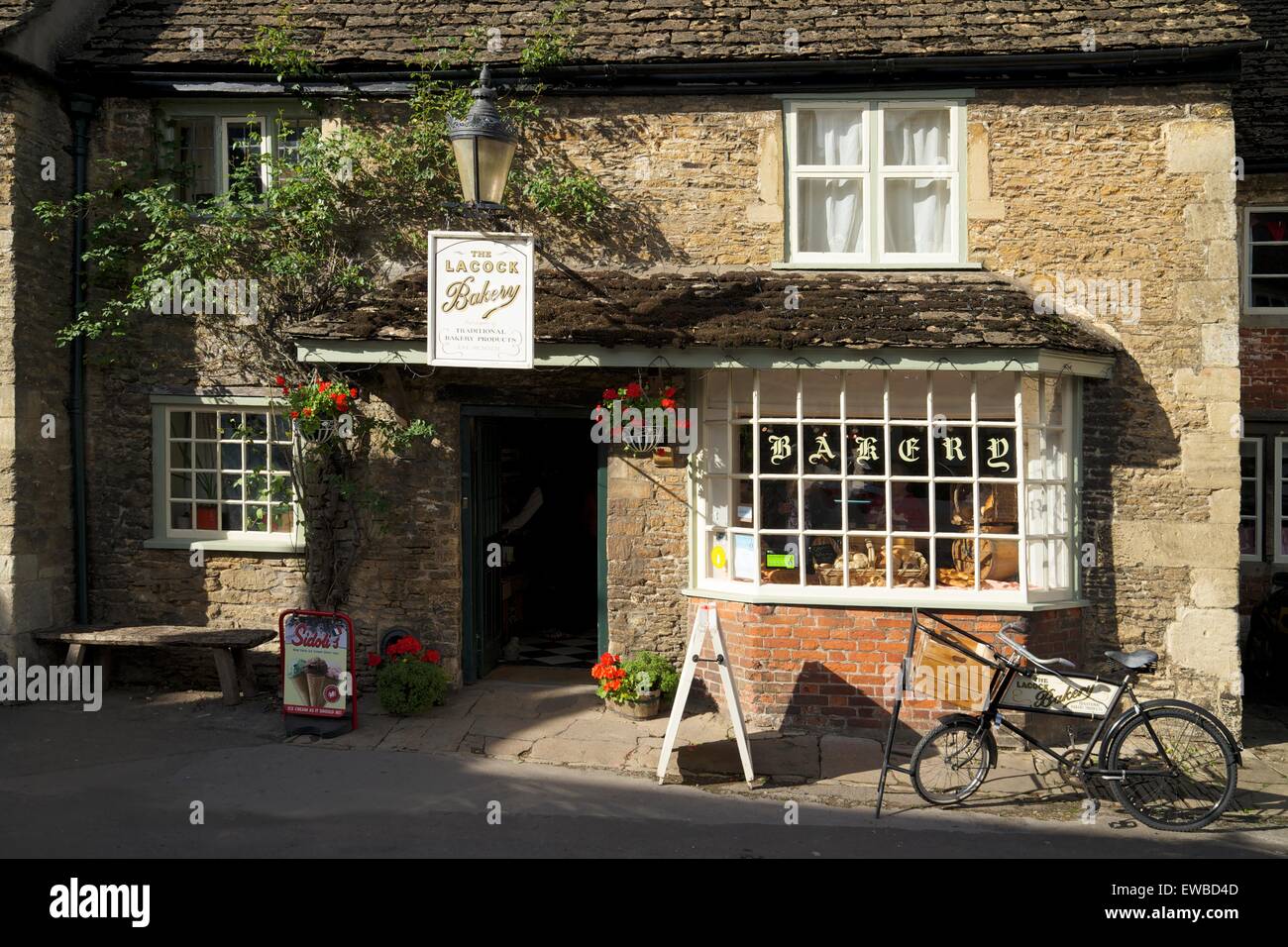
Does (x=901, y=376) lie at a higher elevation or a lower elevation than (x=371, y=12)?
lower

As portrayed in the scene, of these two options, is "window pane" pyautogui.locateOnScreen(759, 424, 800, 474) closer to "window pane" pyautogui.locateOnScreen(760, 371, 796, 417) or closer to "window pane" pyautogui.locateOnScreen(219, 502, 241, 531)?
"window pane" pyautogui.locateOnScreen(760, 371, 796, 417)

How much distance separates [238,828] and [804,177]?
22.7ft

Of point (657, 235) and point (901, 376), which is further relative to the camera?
point (657, 235)

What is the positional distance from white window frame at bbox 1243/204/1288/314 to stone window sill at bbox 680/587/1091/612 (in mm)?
5466

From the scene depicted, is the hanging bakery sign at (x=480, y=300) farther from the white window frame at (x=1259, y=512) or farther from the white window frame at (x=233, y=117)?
the white window frame at (x=1259, y=512)

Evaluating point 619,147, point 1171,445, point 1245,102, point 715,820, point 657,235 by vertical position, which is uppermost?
point 1245,102

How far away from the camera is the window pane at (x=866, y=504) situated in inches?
337

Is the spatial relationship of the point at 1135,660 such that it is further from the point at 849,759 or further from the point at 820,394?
the point at 820,394

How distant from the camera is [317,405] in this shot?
8672mm

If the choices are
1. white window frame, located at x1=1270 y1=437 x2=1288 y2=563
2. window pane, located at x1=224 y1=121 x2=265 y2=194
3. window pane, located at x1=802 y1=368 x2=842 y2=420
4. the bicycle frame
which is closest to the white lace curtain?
window pane, located at x1=802 y1=368 x2=842 y2=420

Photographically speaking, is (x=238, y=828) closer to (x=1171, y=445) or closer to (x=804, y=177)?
(x=804, y=177)

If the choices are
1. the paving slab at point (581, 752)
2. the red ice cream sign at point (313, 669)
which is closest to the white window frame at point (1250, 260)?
the paving slab at point (581, 752)

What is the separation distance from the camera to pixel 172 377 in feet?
31.5

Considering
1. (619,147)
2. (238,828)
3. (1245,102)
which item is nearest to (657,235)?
(619,147)
